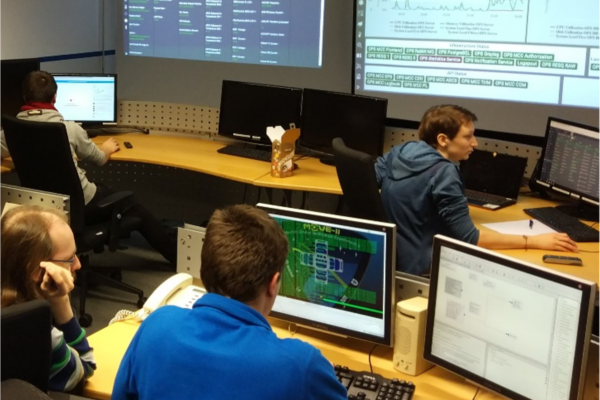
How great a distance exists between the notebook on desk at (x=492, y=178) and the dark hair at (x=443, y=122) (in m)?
0.67

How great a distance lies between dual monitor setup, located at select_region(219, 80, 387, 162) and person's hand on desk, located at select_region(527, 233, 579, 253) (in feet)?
4.29

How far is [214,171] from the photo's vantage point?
14.0ft

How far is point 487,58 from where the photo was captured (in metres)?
4.36

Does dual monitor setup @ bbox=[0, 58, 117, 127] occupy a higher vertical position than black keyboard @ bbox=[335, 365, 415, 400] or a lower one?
higher

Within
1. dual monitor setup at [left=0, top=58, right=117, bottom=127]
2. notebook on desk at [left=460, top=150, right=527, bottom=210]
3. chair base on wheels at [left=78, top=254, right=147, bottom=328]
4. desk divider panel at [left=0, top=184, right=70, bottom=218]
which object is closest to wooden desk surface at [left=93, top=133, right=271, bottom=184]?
dual monitor setup at [left=0, top=58, right=117, bottom=127]

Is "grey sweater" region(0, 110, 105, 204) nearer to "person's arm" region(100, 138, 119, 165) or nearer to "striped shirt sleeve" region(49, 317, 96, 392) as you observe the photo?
"person's arm" region(100, 138, 119, 165)

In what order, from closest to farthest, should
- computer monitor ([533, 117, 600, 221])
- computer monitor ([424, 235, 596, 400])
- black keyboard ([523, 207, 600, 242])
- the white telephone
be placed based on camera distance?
computer monitor ([424, 235, 596, 400]) < the white telephone < black keyboard ([523, 207, 600, 242]) < computer monitor ([533, 117, 600, 221])

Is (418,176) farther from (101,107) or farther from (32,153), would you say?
(101,107)

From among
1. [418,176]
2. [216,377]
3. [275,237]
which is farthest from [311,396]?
[418,176]

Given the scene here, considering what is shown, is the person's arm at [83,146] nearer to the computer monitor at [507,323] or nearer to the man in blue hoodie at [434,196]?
the man in blue hoodie at [434,196]

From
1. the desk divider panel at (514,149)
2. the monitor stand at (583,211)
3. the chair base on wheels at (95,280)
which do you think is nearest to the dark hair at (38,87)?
the chair base on wheels at (95,280)

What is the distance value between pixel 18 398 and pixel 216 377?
14.6 inches

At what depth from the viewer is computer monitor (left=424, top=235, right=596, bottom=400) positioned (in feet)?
5.68

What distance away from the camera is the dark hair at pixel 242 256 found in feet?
5.11
